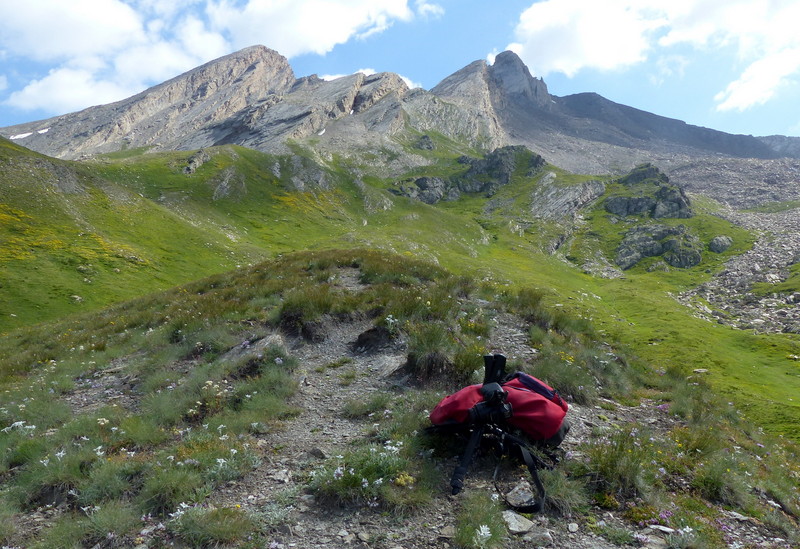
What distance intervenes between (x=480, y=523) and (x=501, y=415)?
71.7 inches

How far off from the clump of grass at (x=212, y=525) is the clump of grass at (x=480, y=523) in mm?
2929

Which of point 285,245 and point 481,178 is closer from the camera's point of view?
point 285,245

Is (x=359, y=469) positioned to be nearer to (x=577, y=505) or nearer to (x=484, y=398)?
(x=484, y=398)

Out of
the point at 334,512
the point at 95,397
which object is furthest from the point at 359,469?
the point at 95,397

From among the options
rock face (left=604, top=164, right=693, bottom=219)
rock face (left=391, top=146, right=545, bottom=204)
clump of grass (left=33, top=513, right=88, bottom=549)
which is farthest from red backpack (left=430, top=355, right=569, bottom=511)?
rock face (left=391, top=146, right=545, bottom=204)

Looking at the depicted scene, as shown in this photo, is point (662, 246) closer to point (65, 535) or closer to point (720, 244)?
point (720, 244)

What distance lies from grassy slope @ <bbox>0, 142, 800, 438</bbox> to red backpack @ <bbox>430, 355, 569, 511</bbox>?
513 inches

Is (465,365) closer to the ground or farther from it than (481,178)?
closer to the ground

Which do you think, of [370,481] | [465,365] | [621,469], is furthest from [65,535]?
[621,469]

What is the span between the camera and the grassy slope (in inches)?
1261

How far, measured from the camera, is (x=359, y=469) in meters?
6.43

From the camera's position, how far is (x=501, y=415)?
680 centimetres

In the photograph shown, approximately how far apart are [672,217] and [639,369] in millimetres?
119745

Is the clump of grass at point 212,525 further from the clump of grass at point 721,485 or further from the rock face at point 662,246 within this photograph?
the rock face at point 662,246
